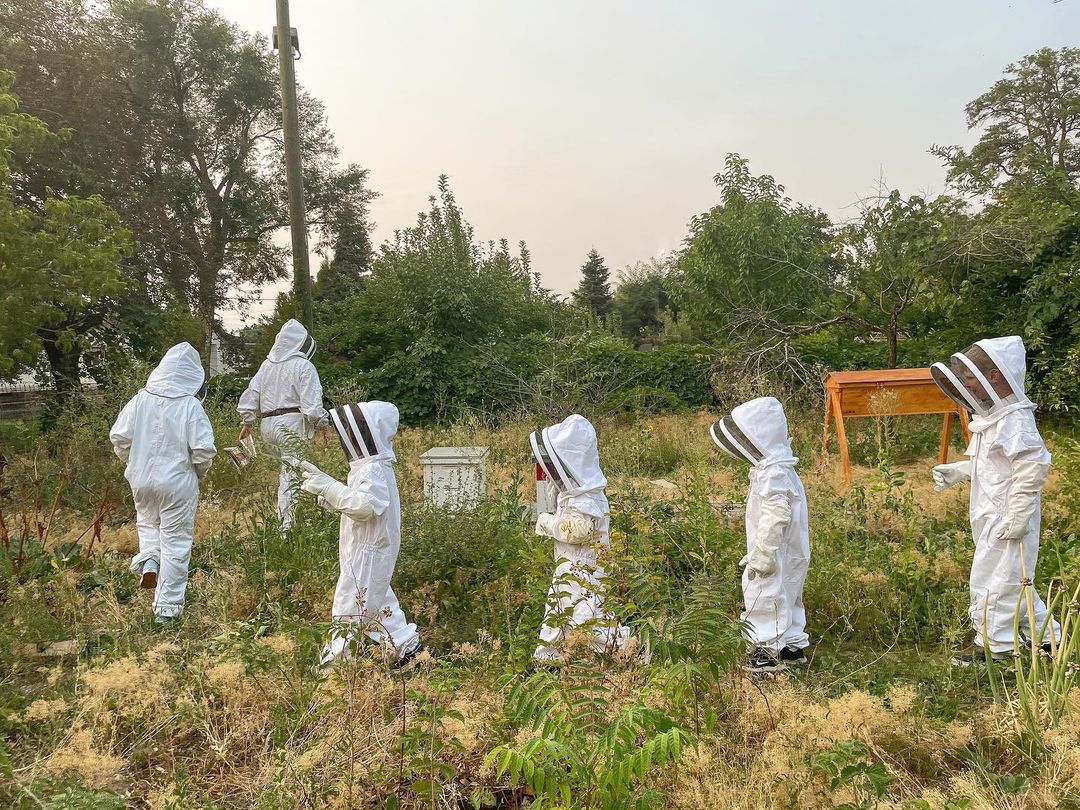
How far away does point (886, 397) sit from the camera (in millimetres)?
7465

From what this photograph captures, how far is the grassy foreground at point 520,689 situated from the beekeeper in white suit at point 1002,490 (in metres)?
0.24

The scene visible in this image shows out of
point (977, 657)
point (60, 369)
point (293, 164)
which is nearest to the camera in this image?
point (977, 657)

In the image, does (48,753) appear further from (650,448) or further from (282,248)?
(282,248)

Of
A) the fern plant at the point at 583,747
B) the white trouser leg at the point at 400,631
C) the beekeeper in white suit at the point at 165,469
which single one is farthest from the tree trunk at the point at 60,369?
the fern plant at the point at 583,747

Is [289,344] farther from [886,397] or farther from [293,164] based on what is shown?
[886,397]

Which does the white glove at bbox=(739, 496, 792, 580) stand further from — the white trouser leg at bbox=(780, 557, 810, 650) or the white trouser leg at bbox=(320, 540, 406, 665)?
the white trouser leg at bbox=(320, 540, 406, 665)

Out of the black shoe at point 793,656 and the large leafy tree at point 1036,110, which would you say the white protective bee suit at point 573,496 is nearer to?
the black shoe at point 793,656

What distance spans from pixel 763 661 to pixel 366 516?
2413 mm

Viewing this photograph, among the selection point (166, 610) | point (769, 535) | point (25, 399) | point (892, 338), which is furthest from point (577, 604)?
point (25, 399)

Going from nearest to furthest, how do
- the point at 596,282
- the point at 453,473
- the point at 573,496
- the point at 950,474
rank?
the point at 573,496, the point at 950,474, the point at 453,473, the point at 596,282

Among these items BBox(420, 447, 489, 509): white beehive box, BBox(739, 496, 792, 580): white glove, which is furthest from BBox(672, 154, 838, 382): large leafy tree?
BBox(739, 496, 792, 580): white glove

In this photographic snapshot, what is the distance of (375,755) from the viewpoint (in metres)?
2.75

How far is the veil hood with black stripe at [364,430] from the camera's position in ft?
13.7

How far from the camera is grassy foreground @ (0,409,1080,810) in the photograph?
2.54 metres
